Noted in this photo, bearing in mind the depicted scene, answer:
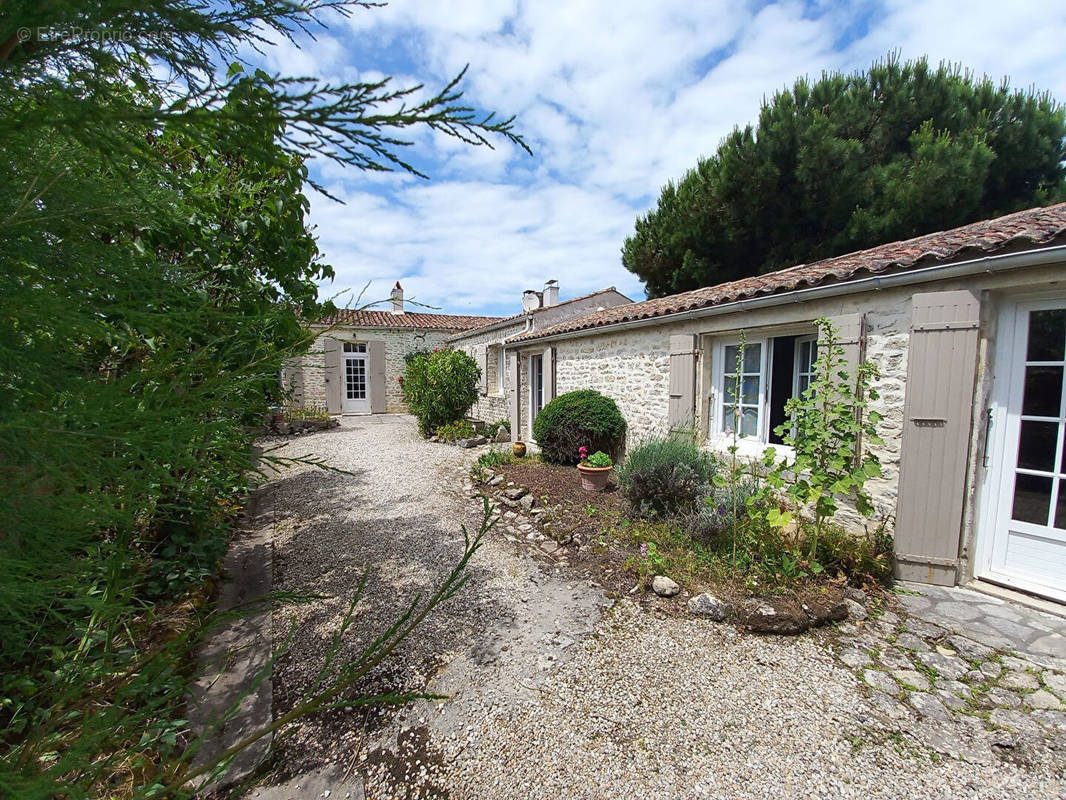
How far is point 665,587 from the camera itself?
3.42 m

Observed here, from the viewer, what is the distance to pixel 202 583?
3.19 meters

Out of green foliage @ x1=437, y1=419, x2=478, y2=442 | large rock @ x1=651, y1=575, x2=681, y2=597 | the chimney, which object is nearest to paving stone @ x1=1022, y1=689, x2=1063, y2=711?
large rock @ x1=651, y1=575, x2=681, y2=597

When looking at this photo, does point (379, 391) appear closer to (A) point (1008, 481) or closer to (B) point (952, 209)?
(A) point (1008, 481)

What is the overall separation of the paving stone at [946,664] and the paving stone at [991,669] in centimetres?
7

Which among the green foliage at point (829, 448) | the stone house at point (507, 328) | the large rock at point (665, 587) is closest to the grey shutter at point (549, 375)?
the stone house at point (507, 328)

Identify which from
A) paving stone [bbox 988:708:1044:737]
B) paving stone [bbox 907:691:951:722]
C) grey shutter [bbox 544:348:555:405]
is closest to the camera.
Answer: paving stone [bbox 988:708:1044:737]

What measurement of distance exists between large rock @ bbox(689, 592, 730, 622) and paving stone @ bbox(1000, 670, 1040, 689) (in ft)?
4.77

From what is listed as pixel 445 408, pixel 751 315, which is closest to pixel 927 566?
pixel 751 315

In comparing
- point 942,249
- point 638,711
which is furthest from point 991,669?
point 942,249

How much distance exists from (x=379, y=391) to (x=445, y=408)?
5.03 metres

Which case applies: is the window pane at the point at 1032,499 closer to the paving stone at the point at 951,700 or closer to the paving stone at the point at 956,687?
the paving stone at the point at 956,687

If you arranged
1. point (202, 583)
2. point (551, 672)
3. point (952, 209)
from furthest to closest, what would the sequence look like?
point (952, 209) → point (202, 583) → point (551, 672)

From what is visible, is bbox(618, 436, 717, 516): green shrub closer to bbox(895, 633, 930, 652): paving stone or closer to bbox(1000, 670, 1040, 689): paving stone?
bbox(895, 633, 930, 652): paving stone

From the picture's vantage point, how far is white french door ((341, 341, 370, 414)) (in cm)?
1542
